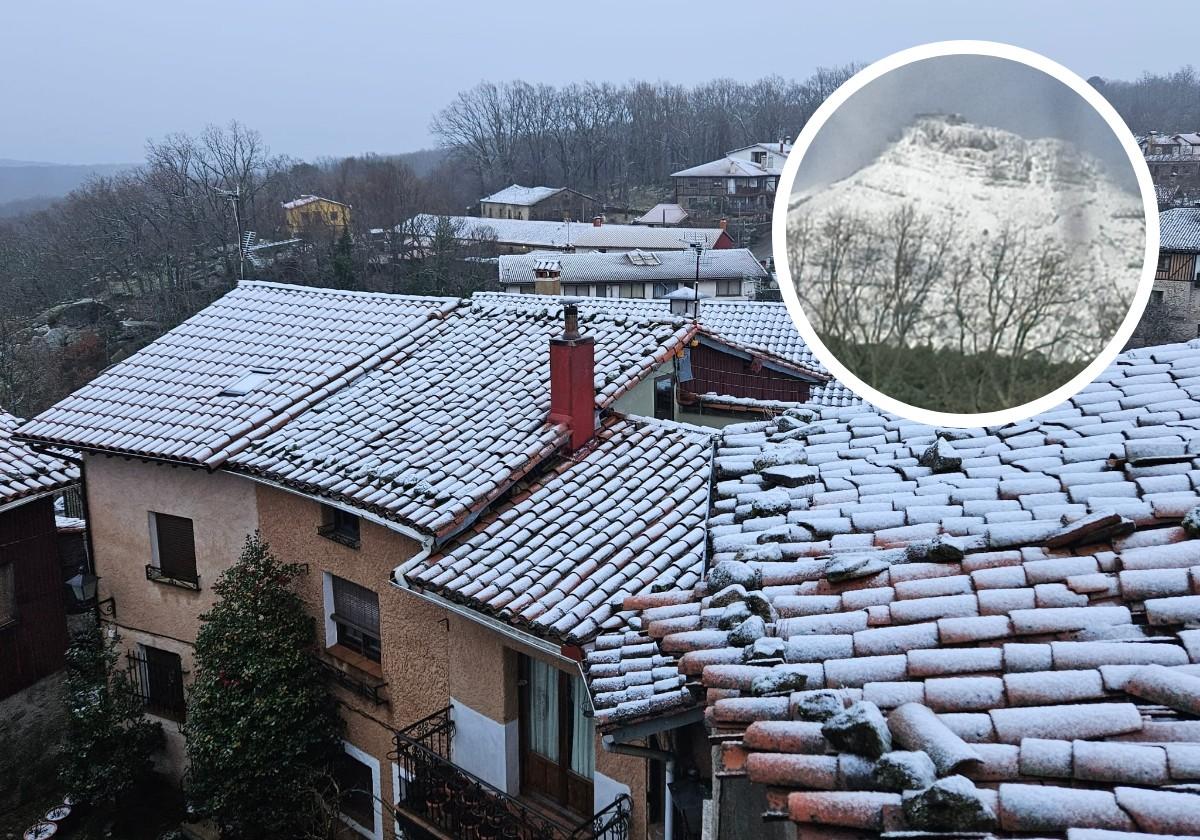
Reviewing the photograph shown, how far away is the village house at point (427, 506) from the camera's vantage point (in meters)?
5.99

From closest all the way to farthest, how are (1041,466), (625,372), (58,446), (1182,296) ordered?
(1041,466) < (625,372) < (58,446) < (1182,296)

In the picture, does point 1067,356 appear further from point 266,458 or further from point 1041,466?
point 266,458

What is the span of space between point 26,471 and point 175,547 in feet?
5.96

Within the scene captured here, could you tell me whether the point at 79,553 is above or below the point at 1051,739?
below

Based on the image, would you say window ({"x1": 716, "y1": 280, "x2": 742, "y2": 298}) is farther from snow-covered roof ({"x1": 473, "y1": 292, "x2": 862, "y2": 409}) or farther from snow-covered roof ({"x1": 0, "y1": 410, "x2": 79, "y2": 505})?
snow-covered roof ({"x1": 0, "y1": 410, "x2": 79, "y2": 505})

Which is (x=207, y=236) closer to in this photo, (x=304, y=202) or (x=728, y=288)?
(x=304, y=202)

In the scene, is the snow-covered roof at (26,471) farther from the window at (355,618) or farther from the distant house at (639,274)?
the distant house at (639,274)

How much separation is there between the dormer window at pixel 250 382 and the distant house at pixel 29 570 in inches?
81.8

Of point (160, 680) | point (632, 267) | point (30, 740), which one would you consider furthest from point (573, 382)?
point (632, 267)

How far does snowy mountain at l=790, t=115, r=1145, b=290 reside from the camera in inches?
77.1

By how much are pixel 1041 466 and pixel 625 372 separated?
14.3 ft

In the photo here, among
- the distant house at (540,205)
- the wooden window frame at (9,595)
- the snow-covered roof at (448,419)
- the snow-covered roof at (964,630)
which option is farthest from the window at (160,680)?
the distant house at (540,205)

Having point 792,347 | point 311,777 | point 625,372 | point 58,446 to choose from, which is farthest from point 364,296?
point 792,347

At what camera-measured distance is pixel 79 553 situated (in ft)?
37.1
